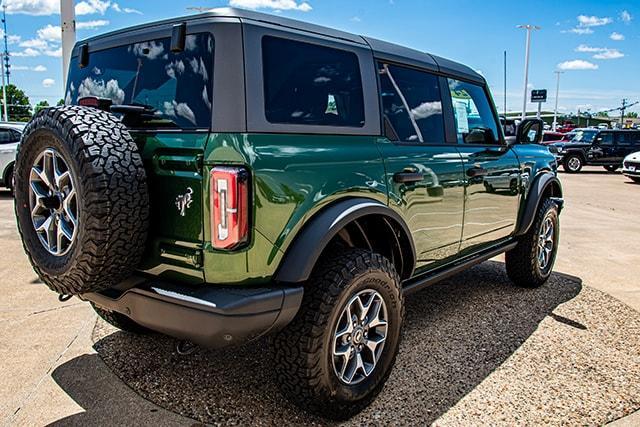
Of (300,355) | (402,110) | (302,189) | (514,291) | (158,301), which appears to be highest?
(402,110)

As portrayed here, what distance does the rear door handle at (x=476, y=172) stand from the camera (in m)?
3.69

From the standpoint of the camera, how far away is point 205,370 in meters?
3.18

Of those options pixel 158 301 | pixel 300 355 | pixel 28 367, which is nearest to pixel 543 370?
pixel 300 355

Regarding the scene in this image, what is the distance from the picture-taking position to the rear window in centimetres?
237

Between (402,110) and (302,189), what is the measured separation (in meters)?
1.17

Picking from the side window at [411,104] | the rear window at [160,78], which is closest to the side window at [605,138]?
the side window at [411,104]

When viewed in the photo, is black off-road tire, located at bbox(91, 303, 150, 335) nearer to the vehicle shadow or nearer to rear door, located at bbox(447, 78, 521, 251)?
the vehicle shadow

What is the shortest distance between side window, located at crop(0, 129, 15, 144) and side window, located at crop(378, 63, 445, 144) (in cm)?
1057

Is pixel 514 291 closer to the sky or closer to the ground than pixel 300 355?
closer to the ground

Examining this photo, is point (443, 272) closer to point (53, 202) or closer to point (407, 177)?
point (407, 177)

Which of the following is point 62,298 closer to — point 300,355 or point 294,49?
point 300,355

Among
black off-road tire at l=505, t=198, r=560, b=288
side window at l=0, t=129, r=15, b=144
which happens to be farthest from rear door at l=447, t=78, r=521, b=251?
side window at l=0, t=129, r=15, b=144

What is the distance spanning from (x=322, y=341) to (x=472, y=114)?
244 centimetres

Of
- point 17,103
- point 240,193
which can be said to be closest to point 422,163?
point 240,193
